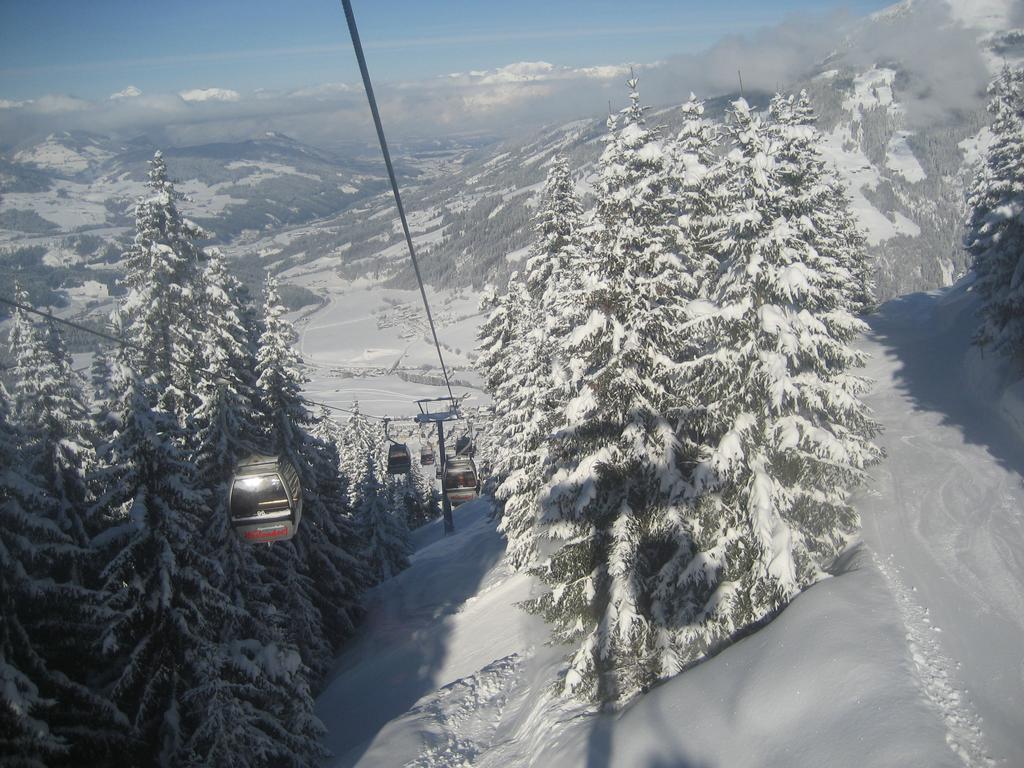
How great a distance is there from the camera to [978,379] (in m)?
25.4

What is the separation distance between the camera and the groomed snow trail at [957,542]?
8594 millimetres

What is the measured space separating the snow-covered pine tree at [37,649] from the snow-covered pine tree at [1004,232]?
29.1m

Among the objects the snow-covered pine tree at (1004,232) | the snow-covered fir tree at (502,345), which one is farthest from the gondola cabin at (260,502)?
the snow-covered pine tree at (1004,232)

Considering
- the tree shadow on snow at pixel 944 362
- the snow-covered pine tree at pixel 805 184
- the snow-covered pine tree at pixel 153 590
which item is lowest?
the tree shadow on snow at pixel 944 362

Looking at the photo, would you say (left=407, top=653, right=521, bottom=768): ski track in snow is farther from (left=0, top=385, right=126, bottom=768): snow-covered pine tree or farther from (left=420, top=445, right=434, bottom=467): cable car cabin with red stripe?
(left=420, top=445, right=434, bottom=467): cable car cabin with red stripe

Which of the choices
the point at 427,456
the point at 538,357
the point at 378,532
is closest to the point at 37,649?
the point at 538,357

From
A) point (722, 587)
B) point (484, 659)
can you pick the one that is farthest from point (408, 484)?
point (722, 587)

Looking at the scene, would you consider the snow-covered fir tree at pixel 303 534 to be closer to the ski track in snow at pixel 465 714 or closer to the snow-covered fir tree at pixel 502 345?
the ski track in snow at pixel 465 714

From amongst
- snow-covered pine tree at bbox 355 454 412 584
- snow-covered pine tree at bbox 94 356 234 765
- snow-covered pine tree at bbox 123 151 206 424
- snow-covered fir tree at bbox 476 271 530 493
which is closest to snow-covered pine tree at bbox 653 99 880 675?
snow-covered pine tree at bbox 94 356 234 765

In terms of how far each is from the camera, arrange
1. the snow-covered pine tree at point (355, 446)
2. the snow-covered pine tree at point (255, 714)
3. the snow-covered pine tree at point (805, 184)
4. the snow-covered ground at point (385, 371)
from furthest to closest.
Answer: the snow-covered ground at point (385, 371), the snow-covered pine tree at point (355, 446), the snow-covered pine tree at point (805, 184), the snow-covered pine tree at point (255, 714)

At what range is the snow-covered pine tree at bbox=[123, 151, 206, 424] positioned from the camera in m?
19.7

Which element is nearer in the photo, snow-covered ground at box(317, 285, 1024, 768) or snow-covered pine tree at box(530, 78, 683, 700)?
snow-covered ground at box(317, 285, 1024, 768)

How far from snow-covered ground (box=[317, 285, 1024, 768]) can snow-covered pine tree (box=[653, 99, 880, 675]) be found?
0.91 metres

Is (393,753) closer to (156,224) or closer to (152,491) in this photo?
(152,491)
